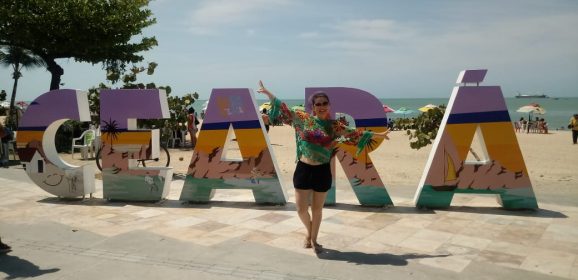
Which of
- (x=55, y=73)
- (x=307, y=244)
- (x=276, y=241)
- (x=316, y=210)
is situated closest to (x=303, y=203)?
(x=316, y=210)

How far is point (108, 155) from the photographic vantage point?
Result: 26.9ft

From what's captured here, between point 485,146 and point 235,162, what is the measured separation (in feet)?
13.8

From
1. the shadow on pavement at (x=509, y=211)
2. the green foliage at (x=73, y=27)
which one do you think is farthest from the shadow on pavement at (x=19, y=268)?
the green foliage at (x=73, y=27)

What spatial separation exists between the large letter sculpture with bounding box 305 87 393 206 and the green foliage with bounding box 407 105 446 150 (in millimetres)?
1846

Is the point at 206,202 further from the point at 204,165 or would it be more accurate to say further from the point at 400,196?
the point at 400,196

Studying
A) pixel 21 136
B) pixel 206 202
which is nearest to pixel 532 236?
pixel 206 202

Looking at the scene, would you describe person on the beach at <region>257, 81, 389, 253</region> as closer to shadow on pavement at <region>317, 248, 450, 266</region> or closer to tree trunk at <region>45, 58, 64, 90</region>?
shadow on pavement at <region>317, 248, 450, 266</region>

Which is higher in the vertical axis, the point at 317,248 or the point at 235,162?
the point at 235,162

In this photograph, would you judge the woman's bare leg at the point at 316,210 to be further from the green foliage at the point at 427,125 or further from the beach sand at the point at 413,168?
the green foliage at the point at 427,125

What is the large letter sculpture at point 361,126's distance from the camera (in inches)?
293

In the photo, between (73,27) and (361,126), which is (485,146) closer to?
(361,126)

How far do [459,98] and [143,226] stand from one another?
535 cm

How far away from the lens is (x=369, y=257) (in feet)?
17.1

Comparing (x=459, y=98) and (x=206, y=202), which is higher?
(x=459, y=98)
